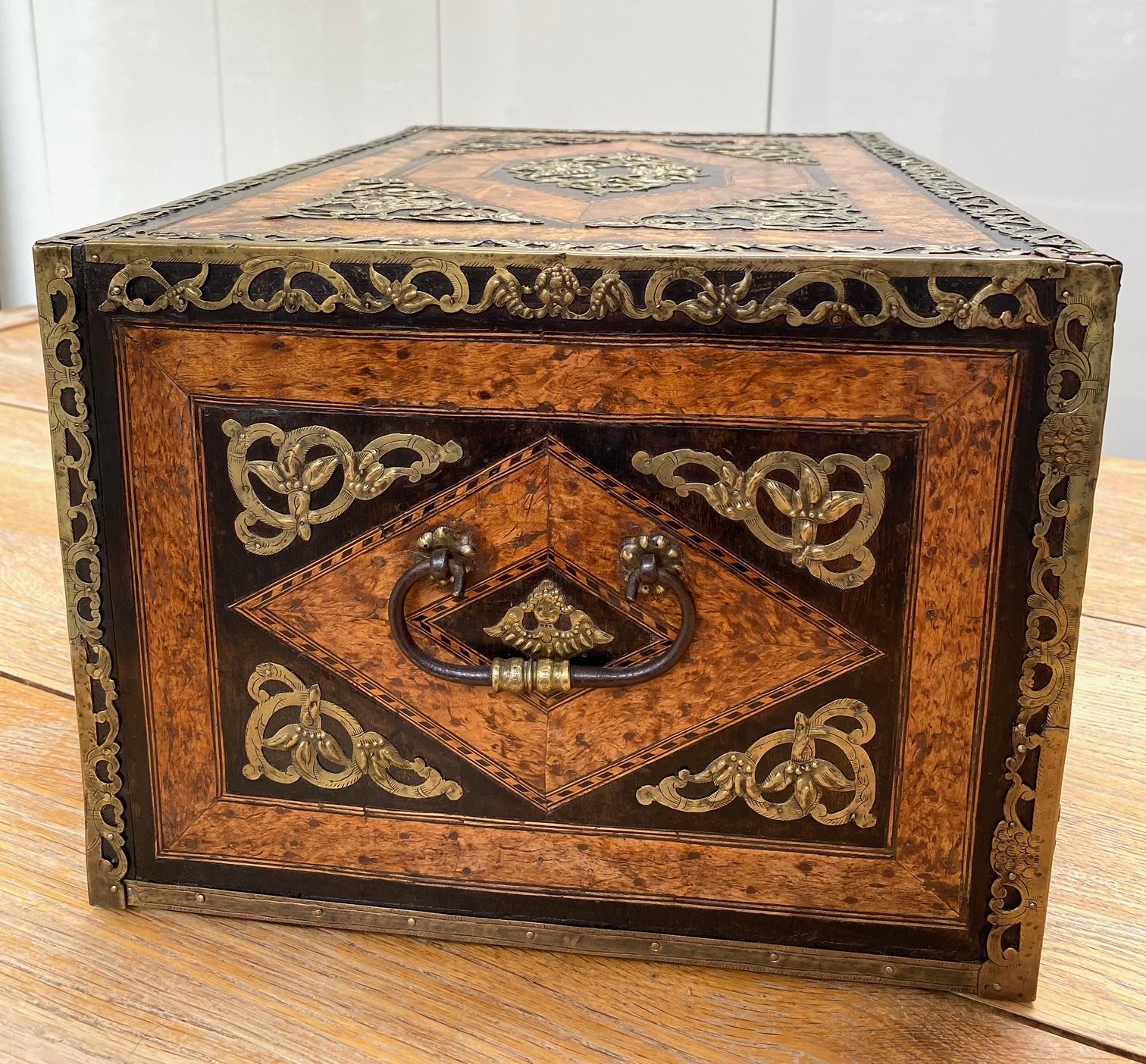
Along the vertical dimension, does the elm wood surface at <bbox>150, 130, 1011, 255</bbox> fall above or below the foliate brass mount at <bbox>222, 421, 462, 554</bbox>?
above

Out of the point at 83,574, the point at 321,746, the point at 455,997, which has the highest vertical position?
the point at 83,574

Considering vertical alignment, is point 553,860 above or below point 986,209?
below

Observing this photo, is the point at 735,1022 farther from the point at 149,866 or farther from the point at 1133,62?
the point at 1133,62

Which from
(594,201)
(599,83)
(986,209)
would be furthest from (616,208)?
(599,83)

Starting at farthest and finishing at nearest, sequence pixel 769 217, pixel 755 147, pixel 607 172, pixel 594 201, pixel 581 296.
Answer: pixel 755 147 < pixel 607 172 < pixel 594 201 < pixel 769 217 < pixel 581 296

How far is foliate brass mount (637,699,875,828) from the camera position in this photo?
27.9 inches

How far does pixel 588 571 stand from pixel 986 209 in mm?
372

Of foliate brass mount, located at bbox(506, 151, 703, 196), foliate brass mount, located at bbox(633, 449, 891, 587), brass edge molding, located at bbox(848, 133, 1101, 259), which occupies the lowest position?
foliate brass mount, located at bbox(633, 449, 891, 587)

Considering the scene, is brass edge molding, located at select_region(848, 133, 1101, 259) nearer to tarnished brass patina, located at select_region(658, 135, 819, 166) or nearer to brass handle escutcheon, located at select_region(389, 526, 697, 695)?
tarnished brass patina, located at select_region(658, 135, 819, 166)

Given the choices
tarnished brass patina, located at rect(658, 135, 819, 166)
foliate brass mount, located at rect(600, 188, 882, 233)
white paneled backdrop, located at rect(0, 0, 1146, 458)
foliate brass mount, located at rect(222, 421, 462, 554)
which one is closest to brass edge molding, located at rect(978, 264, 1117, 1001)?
foliate brass mount, located at rect(600, 188, 882, 233)

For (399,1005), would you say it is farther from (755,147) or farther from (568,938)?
(755,147)

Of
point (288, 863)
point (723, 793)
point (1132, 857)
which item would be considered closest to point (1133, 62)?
point (1132, 857)

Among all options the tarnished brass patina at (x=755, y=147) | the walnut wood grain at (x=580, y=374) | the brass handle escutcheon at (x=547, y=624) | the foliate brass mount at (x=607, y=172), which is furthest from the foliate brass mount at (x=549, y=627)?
the tarnished brass patina at (x=755, y=147)

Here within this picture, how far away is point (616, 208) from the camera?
0.88 metres
